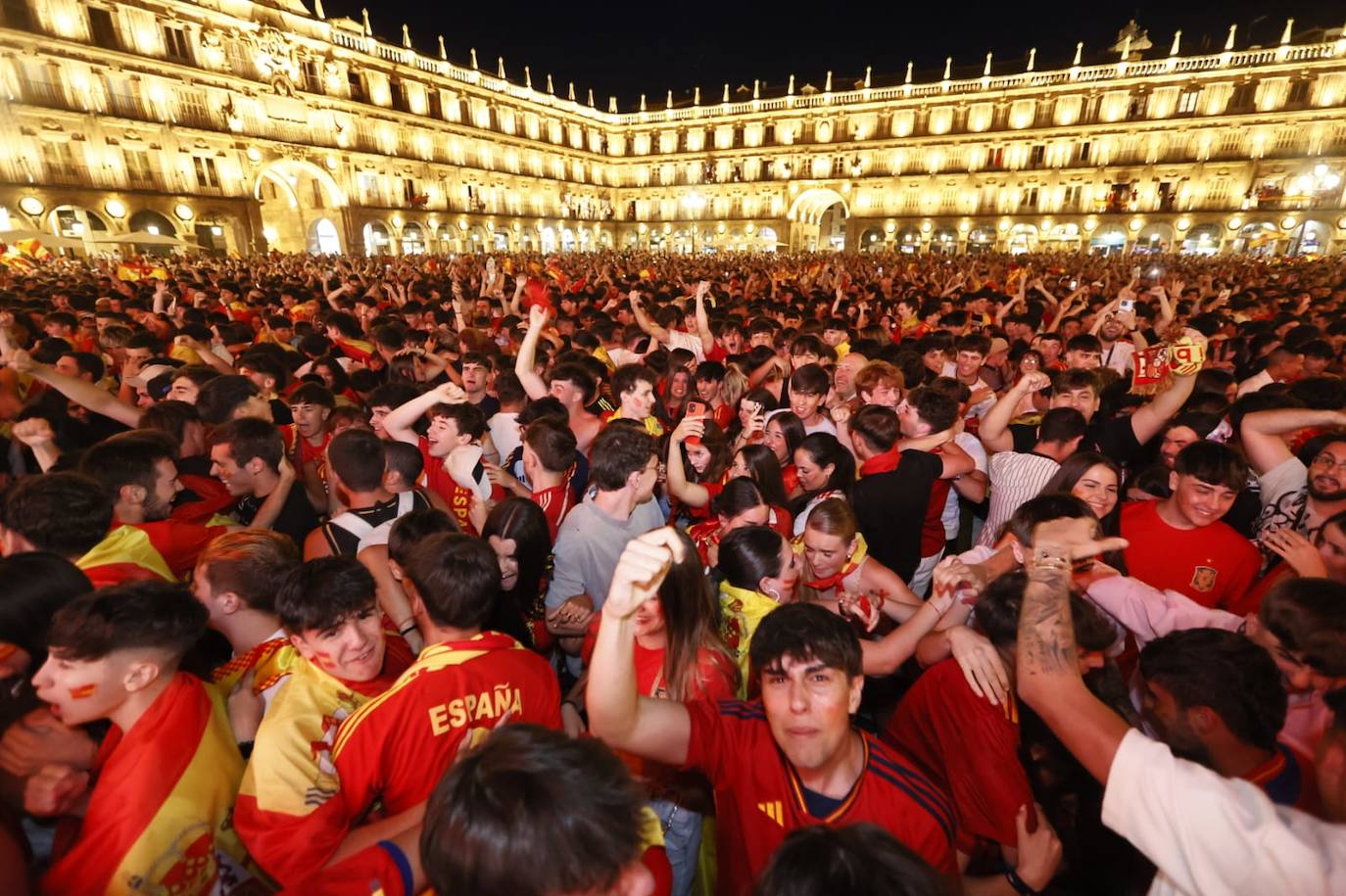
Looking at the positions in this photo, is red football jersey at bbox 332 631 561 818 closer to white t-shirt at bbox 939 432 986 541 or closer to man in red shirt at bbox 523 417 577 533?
man in red shirt at bbox 523 417 577 533

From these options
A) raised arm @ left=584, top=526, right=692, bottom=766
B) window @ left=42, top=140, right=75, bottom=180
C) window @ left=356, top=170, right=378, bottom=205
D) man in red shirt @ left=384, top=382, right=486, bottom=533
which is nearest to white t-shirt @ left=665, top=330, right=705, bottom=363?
man in red shirt @ left=384, top=382, right=486, bottom=533

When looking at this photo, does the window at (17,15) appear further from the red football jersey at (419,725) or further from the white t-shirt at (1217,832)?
the white t-shirt at (1217,832)

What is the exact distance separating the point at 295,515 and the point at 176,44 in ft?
136

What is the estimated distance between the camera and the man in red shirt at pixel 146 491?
306cm

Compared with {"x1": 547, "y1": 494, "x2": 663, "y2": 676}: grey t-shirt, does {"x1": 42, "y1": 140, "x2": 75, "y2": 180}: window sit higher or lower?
higher

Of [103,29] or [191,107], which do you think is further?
[191,107]

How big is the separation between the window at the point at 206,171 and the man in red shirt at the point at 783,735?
4118cm

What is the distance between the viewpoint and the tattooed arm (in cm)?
150

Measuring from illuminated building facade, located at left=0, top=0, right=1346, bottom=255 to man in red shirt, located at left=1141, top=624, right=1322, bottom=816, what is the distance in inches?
1316

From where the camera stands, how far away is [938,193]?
5219cm

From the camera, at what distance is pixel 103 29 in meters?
28.3

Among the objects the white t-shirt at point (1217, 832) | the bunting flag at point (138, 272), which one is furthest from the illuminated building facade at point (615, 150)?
the white t-shirt at point (1217, 832)

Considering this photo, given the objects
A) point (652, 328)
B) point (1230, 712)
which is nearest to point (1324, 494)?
point (1230, 712)

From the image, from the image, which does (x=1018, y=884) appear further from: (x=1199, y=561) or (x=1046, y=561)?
(x=1199, y=561)
